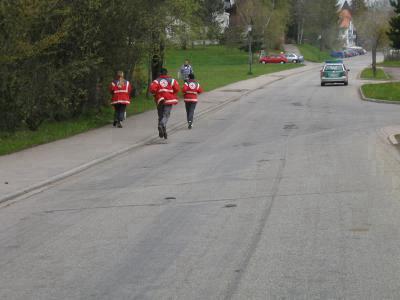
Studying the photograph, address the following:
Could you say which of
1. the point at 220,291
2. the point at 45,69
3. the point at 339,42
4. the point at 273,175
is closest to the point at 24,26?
the point at 45,69

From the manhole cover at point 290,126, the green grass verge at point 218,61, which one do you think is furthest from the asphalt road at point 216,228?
the green grass verge at point 218,61

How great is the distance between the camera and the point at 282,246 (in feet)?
25.1

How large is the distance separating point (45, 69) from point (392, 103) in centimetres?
1541

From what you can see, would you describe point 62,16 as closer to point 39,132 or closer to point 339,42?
point 39,132

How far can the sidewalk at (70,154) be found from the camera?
12789 mm

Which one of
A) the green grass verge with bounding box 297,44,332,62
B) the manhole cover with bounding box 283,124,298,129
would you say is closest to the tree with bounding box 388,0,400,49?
the green grass verge with bounding box 297,44,332,62

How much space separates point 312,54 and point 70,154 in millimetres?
93079

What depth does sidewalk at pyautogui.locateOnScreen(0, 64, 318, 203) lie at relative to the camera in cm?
1279

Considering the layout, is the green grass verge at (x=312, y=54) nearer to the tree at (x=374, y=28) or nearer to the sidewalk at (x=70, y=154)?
the tree at (x=374, y=28)

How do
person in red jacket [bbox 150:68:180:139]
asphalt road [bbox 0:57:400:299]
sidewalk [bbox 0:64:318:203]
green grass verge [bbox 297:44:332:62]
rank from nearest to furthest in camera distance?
asphalt road [bbox 0:57:400:299], sidewalk [bbox 0:64:318:203], person in red jacket [bbox 150:68:180:139], green grass verge [bbox 297:44:332:62]

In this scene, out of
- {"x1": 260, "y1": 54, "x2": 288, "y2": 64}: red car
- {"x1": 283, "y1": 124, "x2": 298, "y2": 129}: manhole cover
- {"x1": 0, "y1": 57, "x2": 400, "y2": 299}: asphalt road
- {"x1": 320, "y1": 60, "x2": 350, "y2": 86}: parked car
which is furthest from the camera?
{"x1": 260, "y1": 54, "x2": 288, "y2": 64}: red car

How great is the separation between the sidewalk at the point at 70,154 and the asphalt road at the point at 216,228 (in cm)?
39

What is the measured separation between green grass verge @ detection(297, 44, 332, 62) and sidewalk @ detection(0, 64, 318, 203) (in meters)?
75.7

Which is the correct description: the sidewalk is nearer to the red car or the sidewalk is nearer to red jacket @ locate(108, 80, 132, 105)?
red jacket @ locate(108, 80, 132, 105)
